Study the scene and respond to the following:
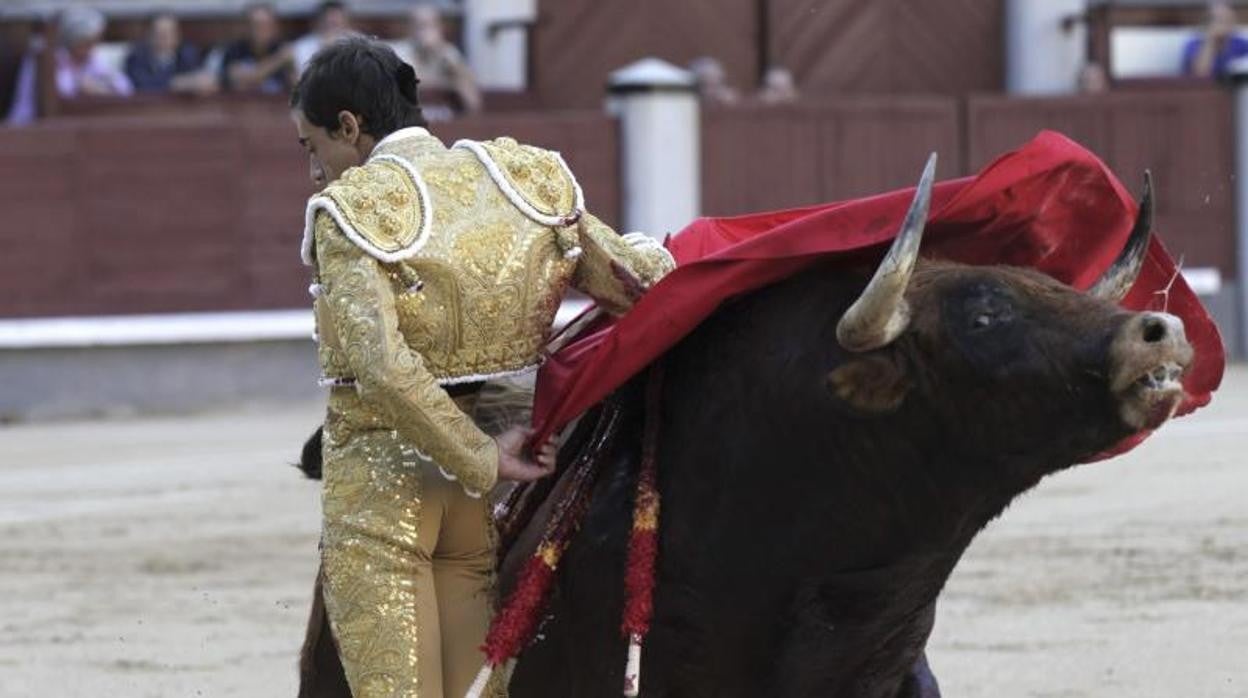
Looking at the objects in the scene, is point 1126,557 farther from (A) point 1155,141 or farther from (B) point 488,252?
(A) point 1155,141

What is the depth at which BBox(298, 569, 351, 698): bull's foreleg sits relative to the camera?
354 cm

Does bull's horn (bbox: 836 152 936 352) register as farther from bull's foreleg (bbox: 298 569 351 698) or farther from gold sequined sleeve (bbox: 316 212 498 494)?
bull's foreleg (bbox: 298 569 351 698)

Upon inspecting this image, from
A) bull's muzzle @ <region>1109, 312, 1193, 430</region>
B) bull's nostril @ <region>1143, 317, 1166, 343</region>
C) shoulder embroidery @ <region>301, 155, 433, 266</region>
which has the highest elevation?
shoulder embroidery @ <region>301, 155, 433, 266</region>

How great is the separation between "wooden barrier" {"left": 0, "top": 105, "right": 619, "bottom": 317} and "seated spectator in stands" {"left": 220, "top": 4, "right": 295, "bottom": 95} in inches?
8.5

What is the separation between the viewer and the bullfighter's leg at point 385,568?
3.23 meters

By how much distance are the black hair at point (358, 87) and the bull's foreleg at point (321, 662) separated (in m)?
0.67

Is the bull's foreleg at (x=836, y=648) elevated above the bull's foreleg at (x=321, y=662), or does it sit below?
above

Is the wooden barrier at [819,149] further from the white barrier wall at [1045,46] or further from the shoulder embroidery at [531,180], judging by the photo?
the shoulder embroidery at [531,180]

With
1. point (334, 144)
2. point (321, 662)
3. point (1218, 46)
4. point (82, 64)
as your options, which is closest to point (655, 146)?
point (82, 64)

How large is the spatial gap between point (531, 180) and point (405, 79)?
20 centimetres

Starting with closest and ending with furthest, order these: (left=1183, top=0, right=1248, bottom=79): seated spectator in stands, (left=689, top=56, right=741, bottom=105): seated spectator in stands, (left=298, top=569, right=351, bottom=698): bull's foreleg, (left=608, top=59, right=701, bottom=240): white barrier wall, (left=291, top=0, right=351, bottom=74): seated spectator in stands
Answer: (left=298, top=569, right=351, bottom=698): bull's foreleg < (left=291, top=0, right=351, bottom=74): seated spectator in stands < (left=608, top=59, right=701, bottom=240): white barrier wall < (left=689, top=56, right=741, bottom=105): seated spectator in stands < (left=1183, top=0, right=1248, bottom=79): seated spectator in stands

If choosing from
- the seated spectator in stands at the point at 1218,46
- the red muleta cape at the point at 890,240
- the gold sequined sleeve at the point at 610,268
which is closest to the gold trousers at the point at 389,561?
the red muleta cape at the point at 890,240

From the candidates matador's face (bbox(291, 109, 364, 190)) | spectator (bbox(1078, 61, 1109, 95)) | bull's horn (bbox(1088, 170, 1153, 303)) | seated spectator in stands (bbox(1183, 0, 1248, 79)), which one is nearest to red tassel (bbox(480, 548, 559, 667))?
matador's face (bbox(291, 109, 364, 190))

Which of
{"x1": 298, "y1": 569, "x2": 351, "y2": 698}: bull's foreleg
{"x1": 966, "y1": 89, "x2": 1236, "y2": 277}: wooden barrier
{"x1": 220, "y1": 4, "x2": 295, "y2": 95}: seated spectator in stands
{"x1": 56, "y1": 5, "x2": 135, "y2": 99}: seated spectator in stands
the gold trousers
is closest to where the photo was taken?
the gold trousers
